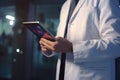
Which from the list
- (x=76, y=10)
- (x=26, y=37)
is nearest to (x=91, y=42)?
(x=76, y=10)

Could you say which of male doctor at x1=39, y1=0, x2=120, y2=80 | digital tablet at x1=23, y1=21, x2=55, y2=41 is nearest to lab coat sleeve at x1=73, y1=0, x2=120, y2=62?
male doctor at x1=39, y1=0, x2=120, y2=80

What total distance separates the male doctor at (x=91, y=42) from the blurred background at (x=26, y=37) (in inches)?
100

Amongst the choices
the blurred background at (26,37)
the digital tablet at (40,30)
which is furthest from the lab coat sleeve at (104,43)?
the blurred background at (26,37)

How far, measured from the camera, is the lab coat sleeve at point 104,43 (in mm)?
1168

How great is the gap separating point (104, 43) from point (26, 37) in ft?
9.57

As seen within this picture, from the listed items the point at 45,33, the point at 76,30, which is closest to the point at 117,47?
the point at 76,30

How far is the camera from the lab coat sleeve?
117cm

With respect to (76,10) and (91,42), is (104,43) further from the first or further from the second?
(76,10)

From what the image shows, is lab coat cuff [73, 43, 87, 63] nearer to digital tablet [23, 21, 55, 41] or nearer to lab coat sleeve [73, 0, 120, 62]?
lab coat sleeve [73, 0, 120, 62]

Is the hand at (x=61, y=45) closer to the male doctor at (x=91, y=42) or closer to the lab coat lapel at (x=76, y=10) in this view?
the male doctor at (x=91, y=42)

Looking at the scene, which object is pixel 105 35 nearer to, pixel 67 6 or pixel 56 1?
pixel 67 6

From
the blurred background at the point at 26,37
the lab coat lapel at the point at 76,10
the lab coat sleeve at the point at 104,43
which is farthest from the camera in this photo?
the blurred background at the point at 26,37

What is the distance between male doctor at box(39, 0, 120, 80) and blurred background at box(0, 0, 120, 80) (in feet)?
8.33

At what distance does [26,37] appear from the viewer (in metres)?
3.99
